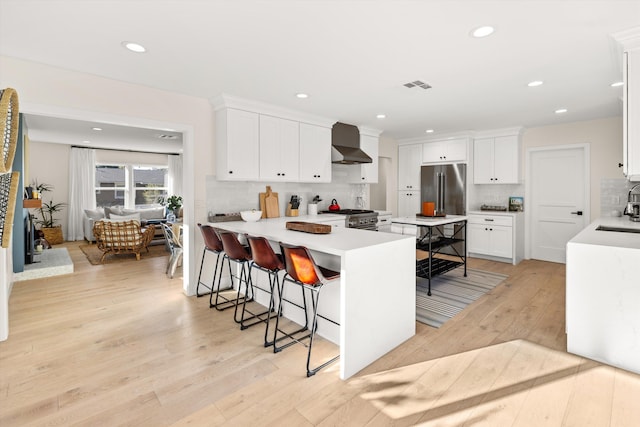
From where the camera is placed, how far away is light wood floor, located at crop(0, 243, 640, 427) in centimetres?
185

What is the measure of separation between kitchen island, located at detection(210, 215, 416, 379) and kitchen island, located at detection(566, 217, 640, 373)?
1.18 metres

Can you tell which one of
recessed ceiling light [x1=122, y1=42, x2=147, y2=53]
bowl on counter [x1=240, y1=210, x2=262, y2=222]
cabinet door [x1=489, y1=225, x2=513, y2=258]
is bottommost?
cabinet door [x1=489, y1=225, x2=513, y2=258]

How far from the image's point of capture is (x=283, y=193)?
4859 millimetres

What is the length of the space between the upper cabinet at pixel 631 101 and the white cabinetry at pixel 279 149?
3.29 m

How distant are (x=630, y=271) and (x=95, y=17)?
12.8ft

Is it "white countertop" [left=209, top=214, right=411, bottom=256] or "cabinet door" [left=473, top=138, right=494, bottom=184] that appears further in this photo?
"cabinet door" [left=473, top=138, right=494, bottom=184]

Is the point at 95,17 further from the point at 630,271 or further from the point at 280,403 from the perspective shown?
the point at 630,271

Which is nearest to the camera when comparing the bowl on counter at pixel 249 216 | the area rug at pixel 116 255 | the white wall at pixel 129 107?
the white wall at pixel 129 107

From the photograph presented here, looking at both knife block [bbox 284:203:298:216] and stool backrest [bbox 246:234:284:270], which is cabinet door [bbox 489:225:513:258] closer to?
knife block [bbox 284:203:298:216]

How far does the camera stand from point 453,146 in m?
6.08

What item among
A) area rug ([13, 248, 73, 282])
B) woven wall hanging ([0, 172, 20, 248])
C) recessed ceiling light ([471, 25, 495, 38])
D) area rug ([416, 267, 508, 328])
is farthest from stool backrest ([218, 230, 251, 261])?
area rug ([13, 248, 73, 282])

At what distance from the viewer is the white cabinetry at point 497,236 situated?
537 centimetres

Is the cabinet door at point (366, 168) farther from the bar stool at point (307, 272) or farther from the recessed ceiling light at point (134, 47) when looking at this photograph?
the recessed ceiling light at point (134, 47)

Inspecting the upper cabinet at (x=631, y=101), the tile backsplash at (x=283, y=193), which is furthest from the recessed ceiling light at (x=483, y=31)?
the tile backsplash at (x=283, y=193)
